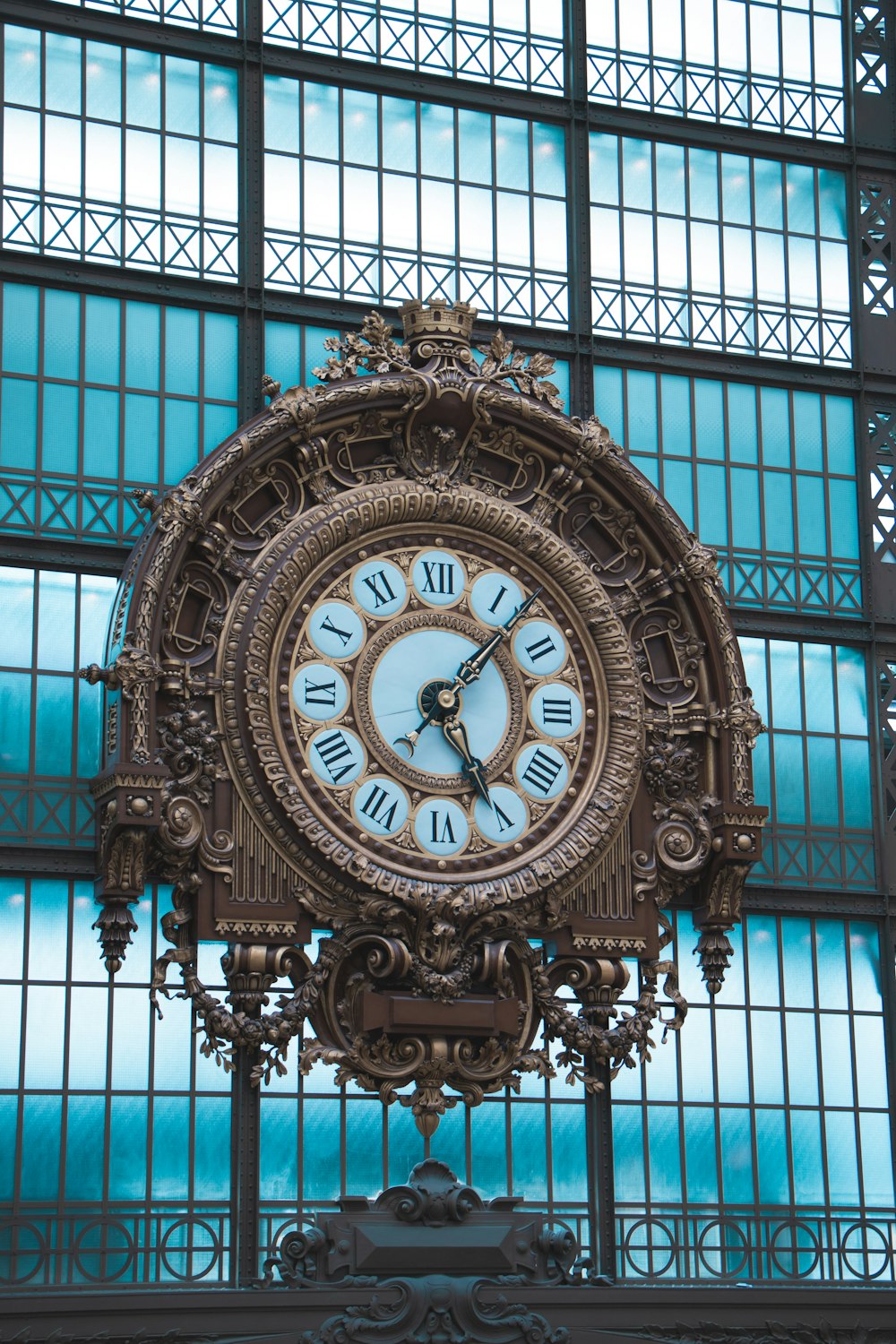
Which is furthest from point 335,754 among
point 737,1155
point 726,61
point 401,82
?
point 726,61

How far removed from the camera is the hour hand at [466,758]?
19.3 meters

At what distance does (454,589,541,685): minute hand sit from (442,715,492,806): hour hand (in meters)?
0.36

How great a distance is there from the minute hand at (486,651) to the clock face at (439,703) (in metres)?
0.02

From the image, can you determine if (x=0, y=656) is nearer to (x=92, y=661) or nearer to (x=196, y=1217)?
(x=92, y=661)

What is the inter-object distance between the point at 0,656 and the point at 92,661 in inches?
28.1

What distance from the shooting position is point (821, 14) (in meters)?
23.2

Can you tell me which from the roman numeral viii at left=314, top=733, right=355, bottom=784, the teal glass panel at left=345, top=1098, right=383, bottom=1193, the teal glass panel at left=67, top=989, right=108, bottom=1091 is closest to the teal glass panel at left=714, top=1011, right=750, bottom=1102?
the teal glass panel at left=345, top=1098, right=383, bottom=1193

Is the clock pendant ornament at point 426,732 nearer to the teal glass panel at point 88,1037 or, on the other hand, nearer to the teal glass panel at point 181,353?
the teal glass panel at point 88,1037

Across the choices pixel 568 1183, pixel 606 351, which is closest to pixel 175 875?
pixel 568 1183

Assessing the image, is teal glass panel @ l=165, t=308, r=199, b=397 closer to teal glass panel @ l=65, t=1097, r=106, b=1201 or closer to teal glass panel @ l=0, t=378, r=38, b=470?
teal glass panel @ l=0, t=378, r=38, b=470

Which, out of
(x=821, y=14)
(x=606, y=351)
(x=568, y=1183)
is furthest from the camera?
(x=821, y=14)

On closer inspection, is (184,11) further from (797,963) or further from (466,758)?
Answer: (797,963)

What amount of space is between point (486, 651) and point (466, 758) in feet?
2.87

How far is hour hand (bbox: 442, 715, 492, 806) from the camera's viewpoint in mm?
19312
